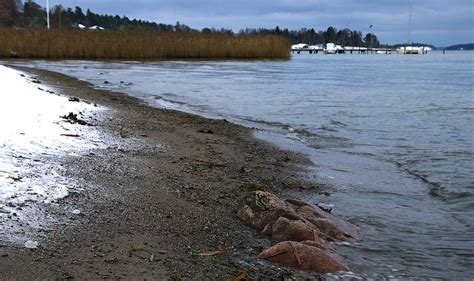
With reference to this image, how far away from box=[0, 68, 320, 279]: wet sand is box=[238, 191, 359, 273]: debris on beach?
0.48 feet

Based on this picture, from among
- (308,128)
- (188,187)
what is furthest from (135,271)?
(308,128)

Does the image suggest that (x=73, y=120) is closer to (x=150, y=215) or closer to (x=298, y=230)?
(x=150, y=215)

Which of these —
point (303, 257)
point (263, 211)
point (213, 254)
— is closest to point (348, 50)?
point (263, 211)

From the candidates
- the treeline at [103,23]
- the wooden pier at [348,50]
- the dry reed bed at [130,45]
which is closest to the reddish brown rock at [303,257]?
the dry reed bed at [130,45]

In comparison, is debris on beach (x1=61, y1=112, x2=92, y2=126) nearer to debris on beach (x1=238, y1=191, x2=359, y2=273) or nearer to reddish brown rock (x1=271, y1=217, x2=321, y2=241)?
debris on beach (x1=238, y1=191, x2=359, y2=273)

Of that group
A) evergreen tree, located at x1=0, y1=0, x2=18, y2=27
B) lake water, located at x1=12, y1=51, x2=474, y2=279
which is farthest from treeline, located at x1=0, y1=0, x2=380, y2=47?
lake water, located at x1=12, y1=51, x2=474, y2=279

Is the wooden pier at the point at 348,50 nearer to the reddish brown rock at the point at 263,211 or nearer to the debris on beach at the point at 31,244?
the reddish brown rock at the point at 263,211

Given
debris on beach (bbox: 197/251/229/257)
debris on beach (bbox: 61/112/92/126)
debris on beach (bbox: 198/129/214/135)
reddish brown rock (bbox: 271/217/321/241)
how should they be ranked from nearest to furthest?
1. debris on beach (bbox: 197/251/229/257)
2. reddish brown rock (bbox: 271/217/321/241)
3. debris on beach (bbox: 61/112/92/126)
4. debris on beach (bbox: 198/129/214/135)

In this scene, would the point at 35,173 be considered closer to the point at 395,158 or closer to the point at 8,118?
the point at 8,118

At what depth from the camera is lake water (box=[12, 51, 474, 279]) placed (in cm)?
498

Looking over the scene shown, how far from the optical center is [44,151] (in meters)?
6.52

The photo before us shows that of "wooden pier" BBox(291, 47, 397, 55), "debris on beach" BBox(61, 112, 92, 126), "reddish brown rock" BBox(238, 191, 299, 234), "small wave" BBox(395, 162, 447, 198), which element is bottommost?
"small wave" BBox(395, 162, 447, 198)

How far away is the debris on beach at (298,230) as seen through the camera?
4.22m

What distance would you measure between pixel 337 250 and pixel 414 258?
714mm
